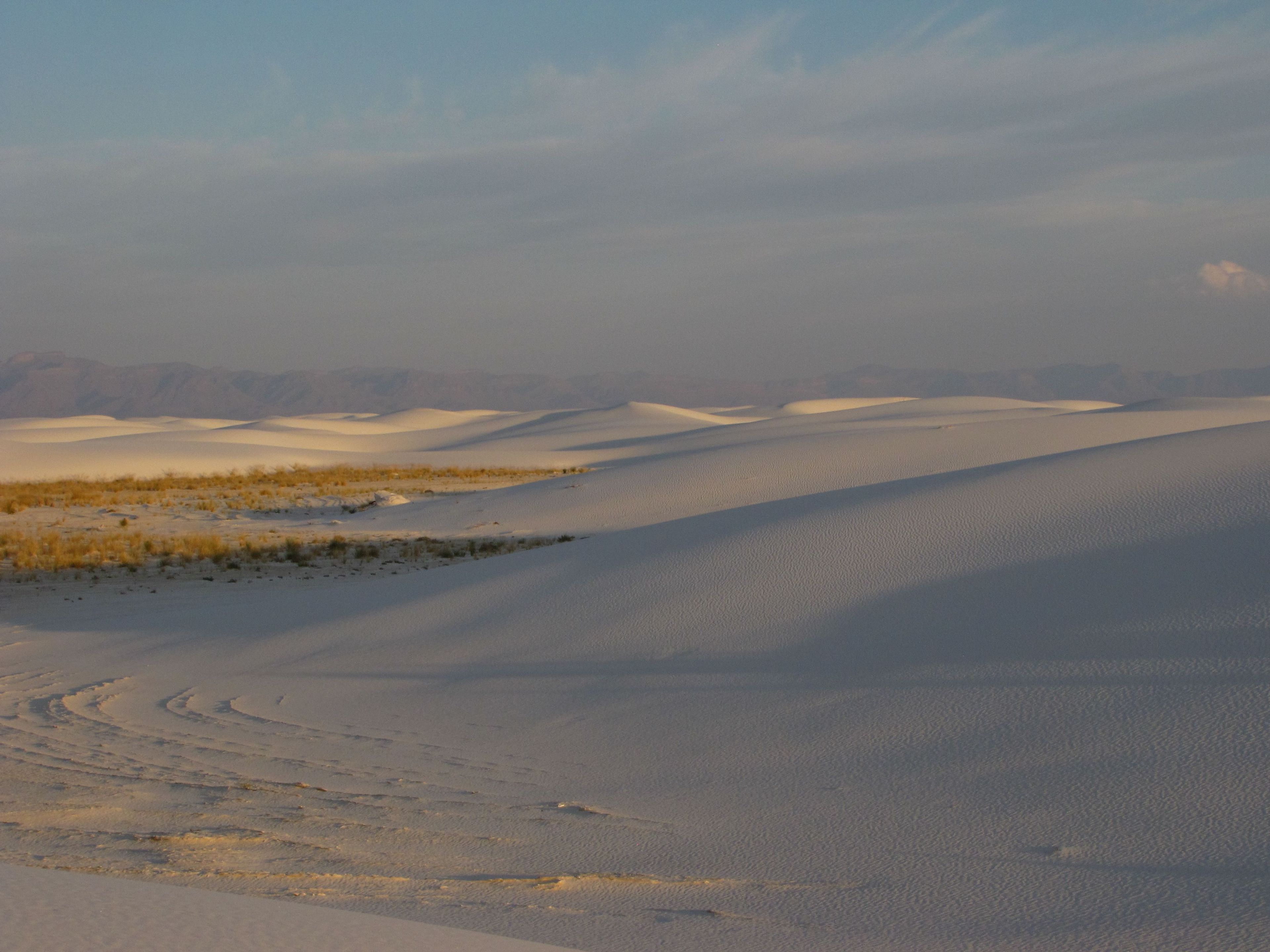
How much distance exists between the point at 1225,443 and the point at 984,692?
584 centimetres

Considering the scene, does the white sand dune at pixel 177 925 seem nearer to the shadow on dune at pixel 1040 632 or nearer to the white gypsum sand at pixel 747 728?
the white gypsum sand at pixel 747 728

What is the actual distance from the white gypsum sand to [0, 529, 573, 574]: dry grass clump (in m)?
4.22

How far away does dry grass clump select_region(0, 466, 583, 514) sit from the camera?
23.4 m

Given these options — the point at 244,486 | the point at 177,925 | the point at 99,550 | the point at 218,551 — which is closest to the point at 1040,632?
the point at 177,925

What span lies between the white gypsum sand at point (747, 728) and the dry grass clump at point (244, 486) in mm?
13848

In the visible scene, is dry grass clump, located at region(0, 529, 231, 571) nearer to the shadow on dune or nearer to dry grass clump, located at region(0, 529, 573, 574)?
dry grass clump, located at region(0, 529, 573, 574)

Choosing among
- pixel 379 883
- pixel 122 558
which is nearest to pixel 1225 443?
pixel 379 883

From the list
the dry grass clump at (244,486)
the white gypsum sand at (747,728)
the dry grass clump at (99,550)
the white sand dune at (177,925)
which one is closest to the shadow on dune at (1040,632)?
the white gypsum sand at (747,728)

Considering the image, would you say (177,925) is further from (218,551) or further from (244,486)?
(244,486)

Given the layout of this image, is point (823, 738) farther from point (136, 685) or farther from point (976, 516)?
point (136, 685)

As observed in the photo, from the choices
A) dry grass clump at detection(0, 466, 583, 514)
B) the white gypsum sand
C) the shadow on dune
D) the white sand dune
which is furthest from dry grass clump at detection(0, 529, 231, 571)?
the white sand dune

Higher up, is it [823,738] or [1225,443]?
[1225,443]

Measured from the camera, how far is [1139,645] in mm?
5320

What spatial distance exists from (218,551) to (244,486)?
47.4ft
